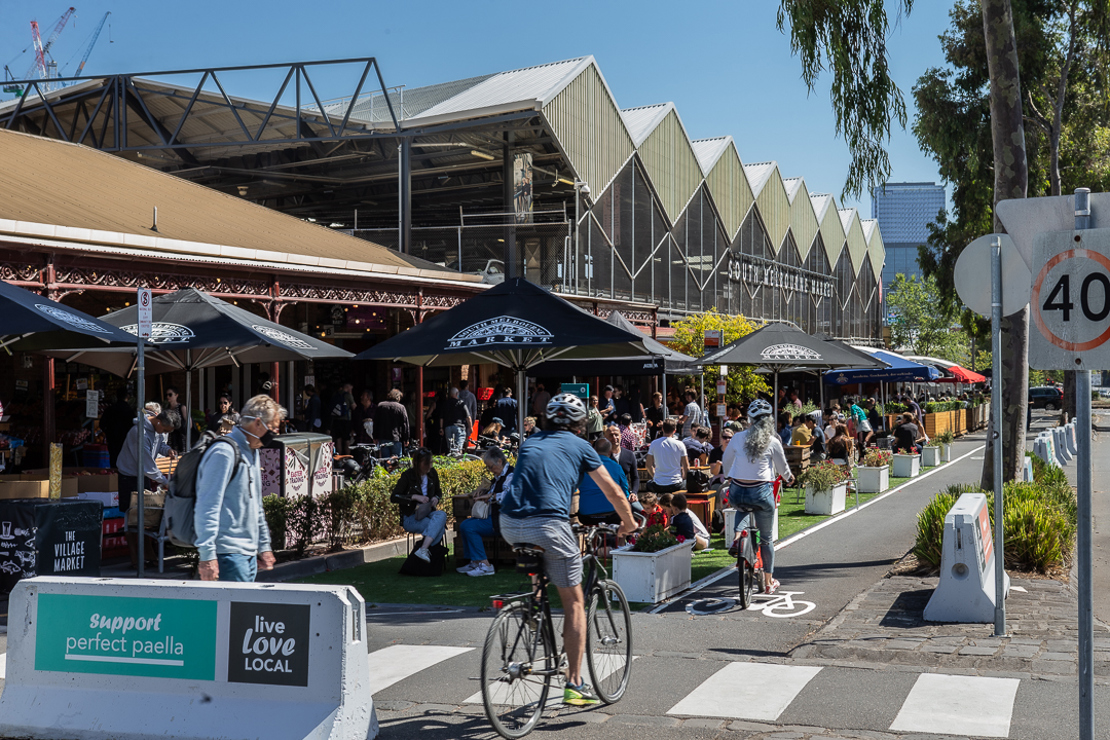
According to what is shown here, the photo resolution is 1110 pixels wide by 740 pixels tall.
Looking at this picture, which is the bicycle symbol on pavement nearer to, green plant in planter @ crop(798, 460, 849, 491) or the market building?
green plant in planter @ crop(798, 460, 849, 491)

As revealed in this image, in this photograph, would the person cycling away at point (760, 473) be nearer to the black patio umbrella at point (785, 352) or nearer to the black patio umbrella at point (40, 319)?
the black patio umbrella at point (40, 319)

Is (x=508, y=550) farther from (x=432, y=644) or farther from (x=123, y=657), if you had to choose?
(x=123, y=657)

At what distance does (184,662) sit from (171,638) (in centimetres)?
14

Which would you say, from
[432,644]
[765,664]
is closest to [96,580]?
[432,644]

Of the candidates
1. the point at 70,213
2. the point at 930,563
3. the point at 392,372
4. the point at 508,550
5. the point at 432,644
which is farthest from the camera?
the point at 392,372

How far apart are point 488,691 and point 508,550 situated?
5905 millimetres

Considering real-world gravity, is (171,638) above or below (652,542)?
above

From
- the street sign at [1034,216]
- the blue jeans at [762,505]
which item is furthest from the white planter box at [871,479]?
the street sign at [1034,216]

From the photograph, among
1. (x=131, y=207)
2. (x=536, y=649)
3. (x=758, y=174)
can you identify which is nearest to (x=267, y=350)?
(x=131, y=207)

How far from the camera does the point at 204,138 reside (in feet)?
103

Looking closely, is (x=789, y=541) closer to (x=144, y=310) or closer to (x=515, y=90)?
(x=144, y=310)

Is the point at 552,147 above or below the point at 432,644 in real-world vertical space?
above

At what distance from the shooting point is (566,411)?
577 centimetres

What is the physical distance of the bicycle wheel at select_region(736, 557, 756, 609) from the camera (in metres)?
8.94
